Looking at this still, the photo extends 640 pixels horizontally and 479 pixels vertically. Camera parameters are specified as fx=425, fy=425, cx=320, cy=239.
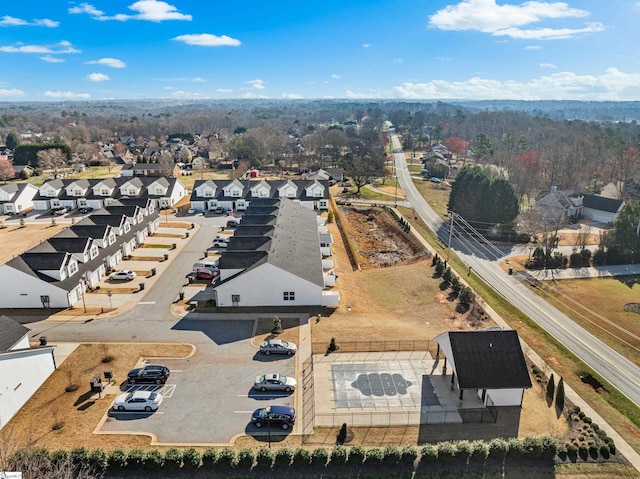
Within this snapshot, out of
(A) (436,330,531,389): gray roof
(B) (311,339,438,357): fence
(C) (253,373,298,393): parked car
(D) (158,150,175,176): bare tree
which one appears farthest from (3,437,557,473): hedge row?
(D) (158,150,175,176): bare tree

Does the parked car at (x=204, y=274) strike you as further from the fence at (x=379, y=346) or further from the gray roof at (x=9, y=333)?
the gray roof at (x=9, y=333)

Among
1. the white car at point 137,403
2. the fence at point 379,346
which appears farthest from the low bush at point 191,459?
the fence at point 379,346

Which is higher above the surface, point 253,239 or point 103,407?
point 253,239

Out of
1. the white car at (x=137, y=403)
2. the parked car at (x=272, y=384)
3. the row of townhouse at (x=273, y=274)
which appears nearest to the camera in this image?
the white car at (x=137, y=403)

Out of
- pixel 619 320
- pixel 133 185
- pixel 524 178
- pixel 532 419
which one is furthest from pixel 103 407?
pixel 524 178

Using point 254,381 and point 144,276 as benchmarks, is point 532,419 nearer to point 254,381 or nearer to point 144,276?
point 254,381

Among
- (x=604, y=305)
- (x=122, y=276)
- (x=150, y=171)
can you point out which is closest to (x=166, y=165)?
(x=150, y=171)

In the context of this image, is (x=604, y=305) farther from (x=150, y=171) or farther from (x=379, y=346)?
(x=150, y=171)
